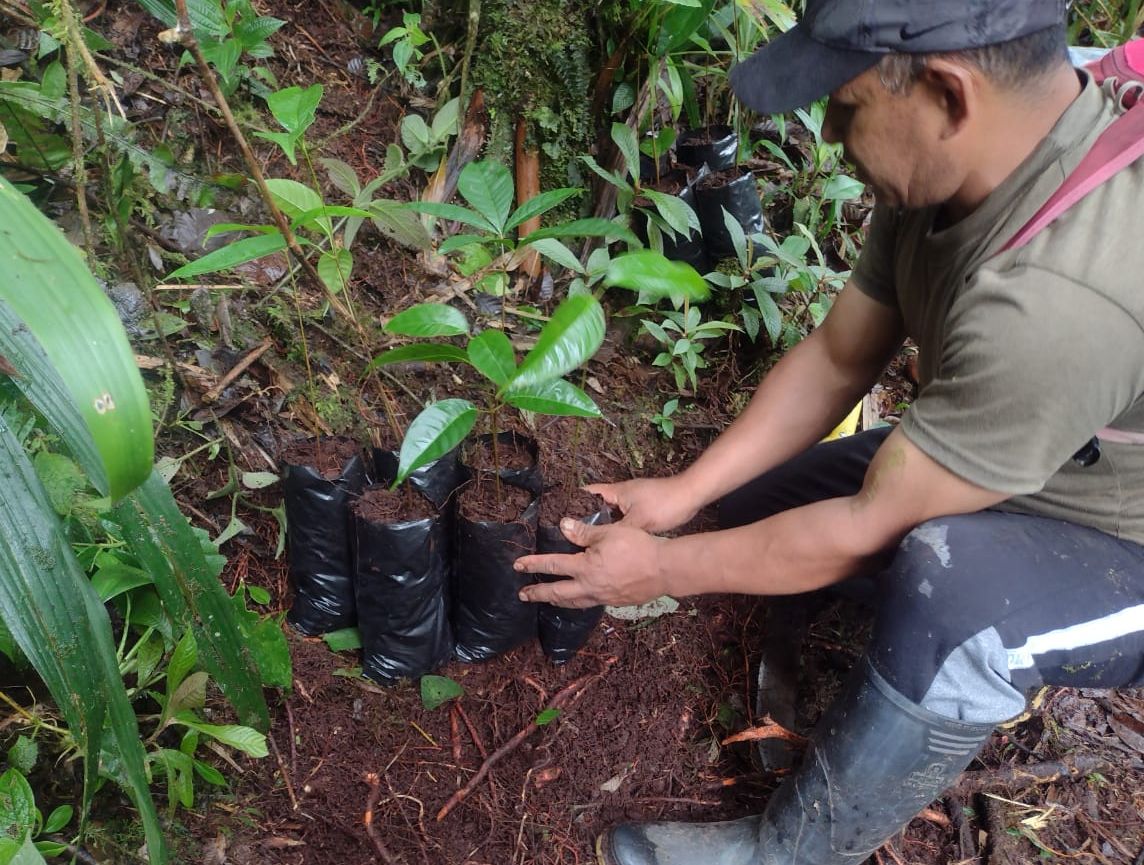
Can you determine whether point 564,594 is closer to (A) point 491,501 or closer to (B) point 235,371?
(A) point 491,501

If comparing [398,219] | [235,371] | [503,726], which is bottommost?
[503,726]

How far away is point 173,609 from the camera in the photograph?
1081 mm

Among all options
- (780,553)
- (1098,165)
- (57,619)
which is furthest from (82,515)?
(1098,165)

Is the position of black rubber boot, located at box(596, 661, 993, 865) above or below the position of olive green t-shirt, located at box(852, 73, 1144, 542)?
below

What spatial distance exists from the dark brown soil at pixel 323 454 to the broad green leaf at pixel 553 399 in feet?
1.72

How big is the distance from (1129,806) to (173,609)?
71.7 inches

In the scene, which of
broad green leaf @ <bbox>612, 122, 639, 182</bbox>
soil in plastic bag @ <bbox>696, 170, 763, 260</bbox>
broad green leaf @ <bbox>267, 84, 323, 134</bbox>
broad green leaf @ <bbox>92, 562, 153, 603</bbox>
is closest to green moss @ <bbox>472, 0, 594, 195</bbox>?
broad green leaf @ <bbox>612, 122, 639, 182</bbox>

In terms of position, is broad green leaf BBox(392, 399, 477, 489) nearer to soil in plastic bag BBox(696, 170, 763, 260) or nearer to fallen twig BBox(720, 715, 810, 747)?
fallen twig BBox(720, 715, 810, 747)

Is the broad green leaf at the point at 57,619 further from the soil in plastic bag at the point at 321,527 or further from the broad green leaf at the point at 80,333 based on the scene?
the soil in plastic bag at the point at 321,527

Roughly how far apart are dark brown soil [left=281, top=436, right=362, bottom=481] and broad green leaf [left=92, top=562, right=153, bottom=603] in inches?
12.8

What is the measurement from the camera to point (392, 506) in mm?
1513

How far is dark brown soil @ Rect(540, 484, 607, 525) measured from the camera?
157 centimetres

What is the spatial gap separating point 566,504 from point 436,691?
0.43m

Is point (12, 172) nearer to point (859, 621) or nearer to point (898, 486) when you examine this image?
point (898, 486)
